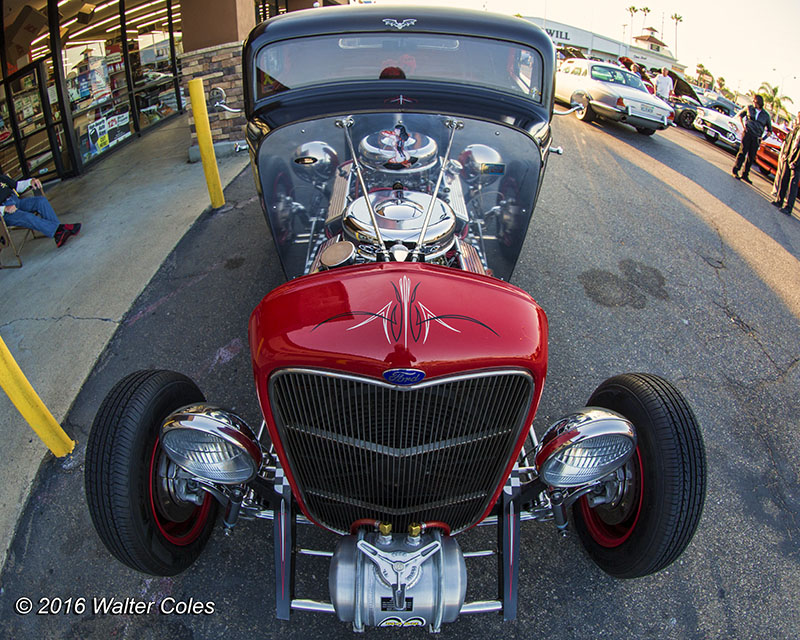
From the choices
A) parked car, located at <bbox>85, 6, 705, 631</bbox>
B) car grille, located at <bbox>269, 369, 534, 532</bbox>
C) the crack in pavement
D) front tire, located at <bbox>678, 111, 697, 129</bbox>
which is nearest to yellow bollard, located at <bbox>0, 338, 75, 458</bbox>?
parked car, located at <bbox>85, 6, 705, 631</bbox>

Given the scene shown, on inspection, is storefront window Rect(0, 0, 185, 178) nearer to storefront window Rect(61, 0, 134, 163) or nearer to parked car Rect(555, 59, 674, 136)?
storefront window Rect(61, 0, 134, 163)

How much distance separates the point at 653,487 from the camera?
1.94 meters

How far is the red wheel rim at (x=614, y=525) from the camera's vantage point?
6.73 ft

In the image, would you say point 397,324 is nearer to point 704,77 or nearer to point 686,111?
point 686,111

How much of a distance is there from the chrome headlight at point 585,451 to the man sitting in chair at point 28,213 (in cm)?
494

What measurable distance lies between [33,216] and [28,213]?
7cm

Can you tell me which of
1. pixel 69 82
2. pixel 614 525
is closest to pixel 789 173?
pixel 614 525

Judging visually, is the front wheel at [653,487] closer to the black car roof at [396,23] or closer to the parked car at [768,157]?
the black car roof at [396,23]

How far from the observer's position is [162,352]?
11.5ft

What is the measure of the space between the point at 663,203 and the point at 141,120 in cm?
810

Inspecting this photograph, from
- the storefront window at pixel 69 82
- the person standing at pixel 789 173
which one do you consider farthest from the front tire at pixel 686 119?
the storefront window at pixel 69 82

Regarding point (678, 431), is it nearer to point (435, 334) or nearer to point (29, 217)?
point (435, 334)

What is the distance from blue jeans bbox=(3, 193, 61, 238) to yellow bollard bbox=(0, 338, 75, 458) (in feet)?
8.93

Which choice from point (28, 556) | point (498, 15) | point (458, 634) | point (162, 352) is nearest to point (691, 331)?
point (498, 15)
